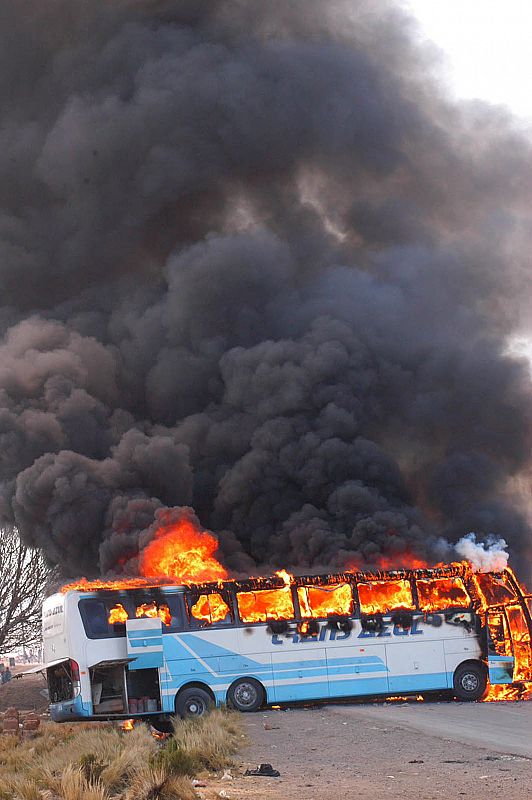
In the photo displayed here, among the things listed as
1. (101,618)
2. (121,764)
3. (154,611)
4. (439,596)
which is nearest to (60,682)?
(101,618)

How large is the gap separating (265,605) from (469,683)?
5214 mm

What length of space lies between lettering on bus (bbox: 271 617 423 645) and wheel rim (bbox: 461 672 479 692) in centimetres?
146

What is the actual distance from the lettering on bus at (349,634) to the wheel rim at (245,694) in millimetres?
1275

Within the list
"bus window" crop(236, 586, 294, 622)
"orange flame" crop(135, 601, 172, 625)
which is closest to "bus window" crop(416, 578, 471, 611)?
"bus window" crop(236, 586, 294, 622)

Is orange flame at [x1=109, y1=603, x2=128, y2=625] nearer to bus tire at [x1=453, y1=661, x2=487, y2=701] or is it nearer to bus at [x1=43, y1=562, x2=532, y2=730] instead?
bus at [x1=43, y1=562, x2=532, y2=730]

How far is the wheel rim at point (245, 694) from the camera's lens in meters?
23.0

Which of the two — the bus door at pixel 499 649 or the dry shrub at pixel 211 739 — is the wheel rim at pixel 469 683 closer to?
the bus door at pixel 499 649

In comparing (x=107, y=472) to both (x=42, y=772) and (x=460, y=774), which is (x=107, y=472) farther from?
(x=460, y=774)

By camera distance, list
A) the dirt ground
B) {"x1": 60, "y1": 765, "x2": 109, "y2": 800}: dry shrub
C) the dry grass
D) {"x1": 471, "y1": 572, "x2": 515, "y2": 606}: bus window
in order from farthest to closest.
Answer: {"x1": 471, "y1": 572, "x2": 515, "y2": 606}: bus window
the dry grass
the dirt ground
{"x1": 60, "y1": 765, "x2": 109, "y2": 800}: dry shrub

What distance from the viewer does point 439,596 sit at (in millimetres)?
23969

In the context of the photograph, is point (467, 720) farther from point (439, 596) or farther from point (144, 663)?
point (144, 663)

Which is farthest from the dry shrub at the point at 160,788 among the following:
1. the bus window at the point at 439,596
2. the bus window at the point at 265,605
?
the bus window at the point at 439,596

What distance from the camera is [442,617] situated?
2388cm

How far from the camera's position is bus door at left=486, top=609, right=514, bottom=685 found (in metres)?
23.2
